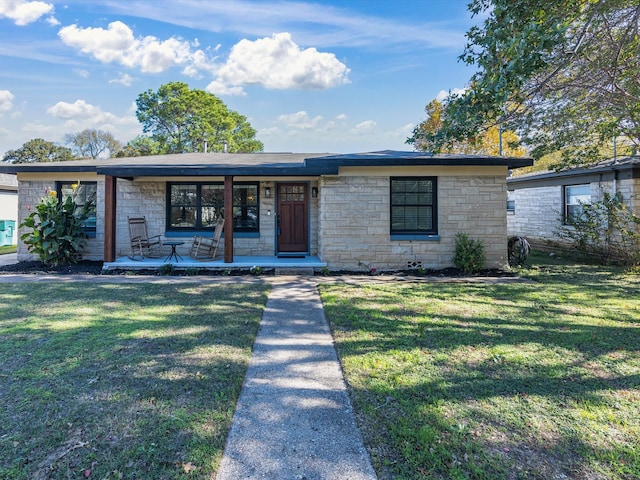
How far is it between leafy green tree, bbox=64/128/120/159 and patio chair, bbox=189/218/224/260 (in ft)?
135

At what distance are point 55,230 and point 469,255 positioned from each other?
10.1m

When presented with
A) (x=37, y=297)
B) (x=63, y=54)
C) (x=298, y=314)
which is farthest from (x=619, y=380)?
(x=63, y=54)

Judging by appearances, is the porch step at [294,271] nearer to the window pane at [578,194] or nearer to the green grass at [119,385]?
the green grass at [119,385]

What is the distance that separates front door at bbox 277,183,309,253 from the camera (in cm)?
1104

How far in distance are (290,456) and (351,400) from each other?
82cm

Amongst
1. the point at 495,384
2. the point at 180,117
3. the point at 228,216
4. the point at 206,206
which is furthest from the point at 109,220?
the point at 180,117

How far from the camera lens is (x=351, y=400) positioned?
2959mm

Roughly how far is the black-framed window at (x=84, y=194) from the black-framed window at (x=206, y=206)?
2029 millimetres

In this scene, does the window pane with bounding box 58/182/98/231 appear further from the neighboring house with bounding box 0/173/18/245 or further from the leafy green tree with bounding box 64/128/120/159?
the leafy green tree with bounding box 64/128/120/159

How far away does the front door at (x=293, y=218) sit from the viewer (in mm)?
11039

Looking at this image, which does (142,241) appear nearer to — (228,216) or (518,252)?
(228,216)

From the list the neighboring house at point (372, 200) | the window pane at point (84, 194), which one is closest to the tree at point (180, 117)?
the window pane at point (84, 194)

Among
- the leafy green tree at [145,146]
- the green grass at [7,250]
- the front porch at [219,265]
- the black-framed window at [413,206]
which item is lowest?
the front porch at [219,265]

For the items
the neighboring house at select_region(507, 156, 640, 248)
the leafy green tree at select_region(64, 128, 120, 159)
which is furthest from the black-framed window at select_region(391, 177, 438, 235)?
the leafy green tree at select_region(64, 128, 120, 159)
